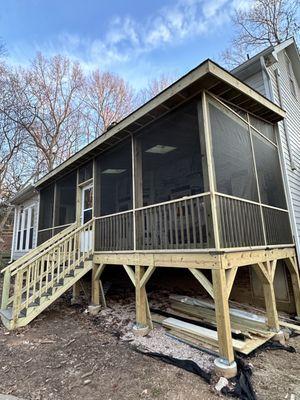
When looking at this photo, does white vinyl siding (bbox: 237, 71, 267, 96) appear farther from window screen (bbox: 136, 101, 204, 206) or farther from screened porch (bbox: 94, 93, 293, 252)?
window screen (bbox: 136, 101, 204, 206)

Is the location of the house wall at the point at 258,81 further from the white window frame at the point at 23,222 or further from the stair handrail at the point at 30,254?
the white window frame at the point at 23,222

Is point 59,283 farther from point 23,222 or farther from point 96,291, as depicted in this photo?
point 23,222

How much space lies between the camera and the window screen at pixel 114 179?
22.3 ft

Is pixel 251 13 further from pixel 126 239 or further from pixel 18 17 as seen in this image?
pixel 126 239

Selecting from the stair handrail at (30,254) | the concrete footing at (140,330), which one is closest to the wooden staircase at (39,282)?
the stair handrail at (30,254)

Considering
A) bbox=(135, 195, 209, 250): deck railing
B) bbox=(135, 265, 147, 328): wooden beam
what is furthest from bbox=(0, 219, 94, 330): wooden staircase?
bbox=(135, 195, 209, 250): deck railing

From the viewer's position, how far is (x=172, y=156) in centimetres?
763

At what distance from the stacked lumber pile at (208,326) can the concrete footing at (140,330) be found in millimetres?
419

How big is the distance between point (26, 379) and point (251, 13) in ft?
65.8

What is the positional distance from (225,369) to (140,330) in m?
1.99

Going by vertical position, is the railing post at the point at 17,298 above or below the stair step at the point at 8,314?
Result: above

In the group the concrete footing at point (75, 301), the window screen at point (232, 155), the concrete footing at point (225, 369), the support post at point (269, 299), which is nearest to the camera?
the concrete footing at point (225, 369)

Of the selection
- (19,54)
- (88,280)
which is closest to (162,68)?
(19,54)

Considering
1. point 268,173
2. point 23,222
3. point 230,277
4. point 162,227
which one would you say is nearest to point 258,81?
point 268,173
